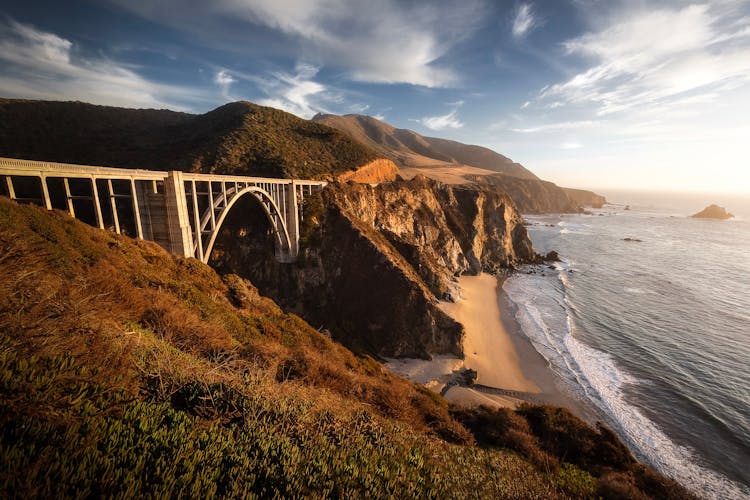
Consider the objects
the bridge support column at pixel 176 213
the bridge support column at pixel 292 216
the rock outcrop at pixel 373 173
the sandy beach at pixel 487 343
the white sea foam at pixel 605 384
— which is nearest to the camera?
the white sea foam at pixel 605 384

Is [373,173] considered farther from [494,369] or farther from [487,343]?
[494,369]

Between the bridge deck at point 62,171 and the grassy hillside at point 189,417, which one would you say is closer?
the grassy hillside at point 189,417

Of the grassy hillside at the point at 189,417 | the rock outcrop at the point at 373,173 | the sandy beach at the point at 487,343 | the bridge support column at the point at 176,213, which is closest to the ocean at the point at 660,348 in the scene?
the sandy beach at the point at 487,343

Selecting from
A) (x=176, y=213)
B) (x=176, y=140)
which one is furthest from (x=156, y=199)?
(x=176, y=140)

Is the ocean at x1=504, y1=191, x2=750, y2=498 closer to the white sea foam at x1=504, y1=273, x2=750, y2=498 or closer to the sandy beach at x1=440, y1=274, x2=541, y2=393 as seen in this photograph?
the white sea foam at x1=504, y1=273, x2=750, y2=498

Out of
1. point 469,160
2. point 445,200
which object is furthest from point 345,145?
point 469,160

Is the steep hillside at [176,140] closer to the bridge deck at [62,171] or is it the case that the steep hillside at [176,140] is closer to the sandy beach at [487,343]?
the bridge deck at [62,171]

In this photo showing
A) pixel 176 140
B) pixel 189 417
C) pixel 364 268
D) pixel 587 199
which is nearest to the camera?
pixel 189 417
